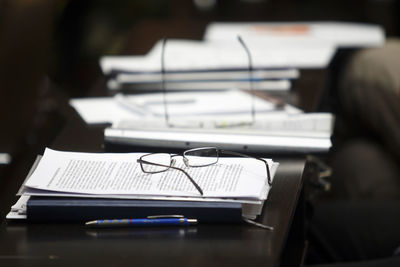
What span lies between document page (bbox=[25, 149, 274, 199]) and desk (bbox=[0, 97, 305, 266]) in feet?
0.16

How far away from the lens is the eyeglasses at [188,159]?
1046mm

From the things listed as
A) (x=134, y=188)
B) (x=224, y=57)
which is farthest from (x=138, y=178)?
(x=224, y=57)

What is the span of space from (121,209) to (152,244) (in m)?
0.07

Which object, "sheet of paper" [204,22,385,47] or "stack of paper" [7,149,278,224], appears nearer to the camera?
"stack of paper" [7,149,278,224]

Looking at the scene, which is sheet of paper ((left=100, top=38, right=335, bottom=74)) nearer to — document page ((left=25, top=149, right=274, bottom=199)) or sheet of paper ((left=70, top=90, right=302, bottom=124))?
sheet of paper ((left=70, top=90, right=302, bottom=124))

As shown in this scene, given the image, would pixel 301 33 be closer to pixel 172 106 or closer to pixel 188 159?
pixel 172 106

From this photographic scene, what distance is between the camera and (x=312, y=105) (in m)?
1.47

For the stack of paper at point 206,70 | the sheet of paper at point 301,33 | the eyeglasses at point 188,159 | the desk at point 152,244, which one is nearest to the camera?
the desk at point 152,244

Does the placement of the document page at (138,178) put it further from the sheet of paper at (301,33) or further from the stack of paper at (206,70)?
the sheet of paper at (301,33)

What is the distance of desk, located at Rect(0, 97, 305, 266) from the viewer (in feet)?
2.92

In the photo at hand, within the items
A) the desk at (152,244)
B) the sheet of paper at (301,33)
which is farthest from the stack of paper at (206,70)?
the desk at (152,244)

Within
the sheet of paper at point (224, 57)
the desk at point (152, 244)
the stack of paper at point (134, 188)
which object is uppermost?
the sheet of paper at point (224, 57)

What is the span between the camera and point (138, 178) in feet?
3.38

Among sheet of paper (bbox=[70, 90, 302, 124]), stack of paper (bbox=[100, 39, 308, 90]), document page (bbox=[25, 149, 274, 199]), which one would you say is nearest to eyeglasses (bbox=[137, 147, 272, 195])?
document page (bbox=[25, 149, 274, 199])
